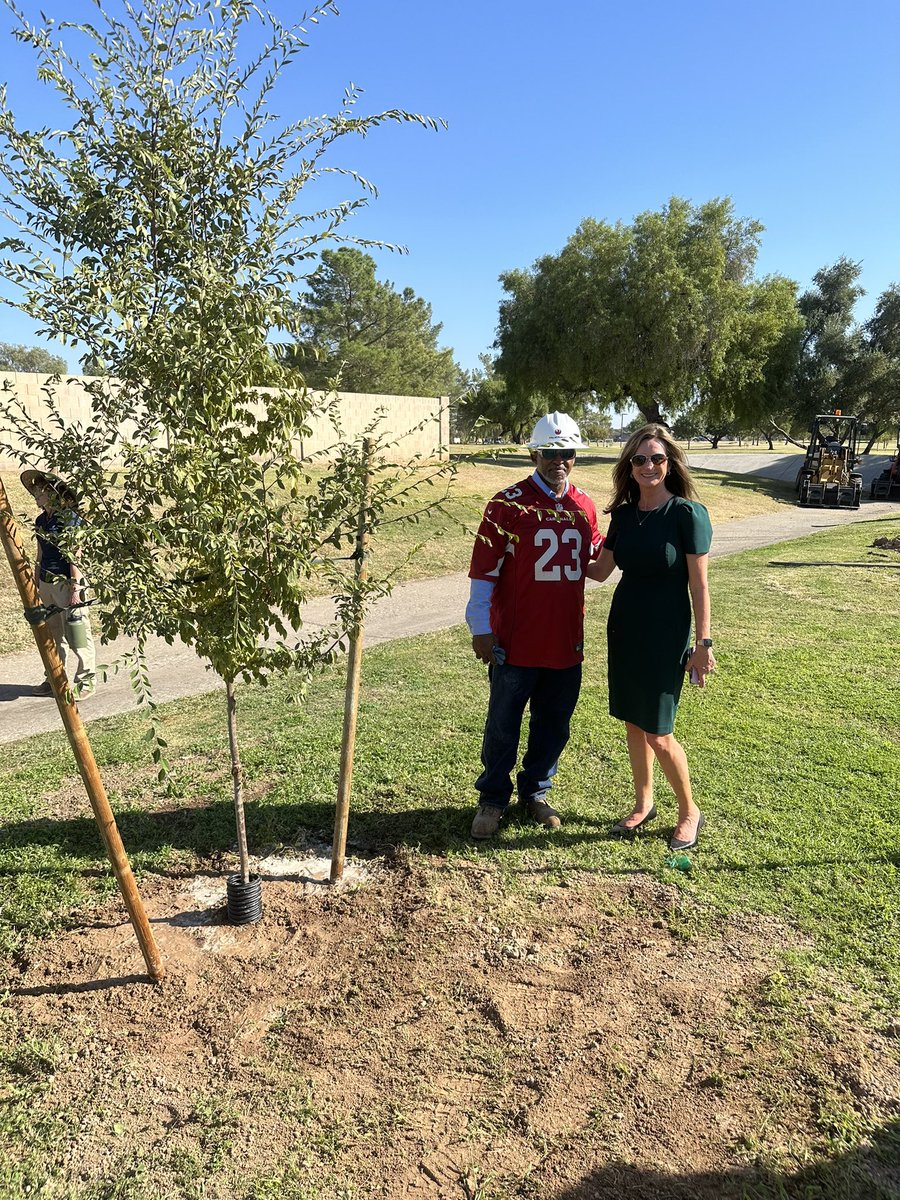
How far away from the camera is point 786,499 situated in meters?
28.9

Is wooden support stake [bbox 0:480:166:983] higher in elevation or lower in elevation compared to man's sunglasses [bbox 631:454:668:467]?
lower

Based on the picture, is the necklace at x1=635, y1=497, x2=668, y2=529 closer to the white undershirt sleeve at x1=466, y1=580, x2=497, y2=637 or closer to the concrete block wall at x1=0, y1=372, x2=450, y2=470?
the white undershirt sleeve at x1=466, y1=580, x2=497, y2=637

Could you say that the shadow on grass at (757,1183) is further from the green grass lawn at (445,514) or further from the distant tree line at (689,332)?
the distant tree line at (689,332)

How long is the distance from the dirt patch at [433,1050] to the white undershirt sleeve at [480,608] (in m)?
1.18

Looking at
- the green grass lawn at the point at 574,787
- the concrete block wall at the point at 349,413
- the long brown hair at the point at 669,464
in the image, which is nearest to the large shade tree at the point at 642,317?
the concrete block wall at the point at 349,413

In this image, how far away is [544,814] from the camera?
3916 millimetres

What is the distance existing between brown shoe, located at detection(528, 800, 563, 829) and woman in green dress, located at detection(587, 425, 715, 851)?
26.1 inches

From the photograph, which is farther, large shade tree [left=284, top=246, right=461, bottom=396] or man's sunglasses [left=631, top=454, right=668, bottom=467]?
large shade tree [left=284, top=246, right=461, bottom=396]

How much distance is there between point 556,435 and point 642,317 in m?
30.7

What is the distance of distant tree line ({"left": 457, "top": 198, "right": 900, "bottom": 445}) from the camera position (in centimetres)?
3134

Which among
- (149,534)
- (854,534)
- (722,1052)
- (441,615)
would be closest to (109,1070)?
(149,534)

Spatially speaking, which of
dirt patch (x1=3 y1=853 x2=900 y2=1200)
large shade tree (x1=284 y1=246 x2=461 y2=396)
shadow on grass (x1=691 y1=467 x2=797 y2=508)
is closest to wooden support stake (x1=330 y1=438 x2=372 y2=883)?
dirt patch (x1=3 y1=853 x2=900 y2=1200)

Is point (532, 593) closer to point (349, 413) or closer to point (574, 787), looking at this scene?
point (574, 787)

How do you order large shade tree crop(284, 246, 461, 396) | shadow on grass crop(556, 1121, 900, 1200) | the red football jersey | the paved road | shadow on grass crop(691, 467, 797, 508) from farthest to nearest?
1. large shade tree crop(284, 246, 461, 396)
2. shadow on grass crop(691, 467, 797, 508)
3. the paved road
4. the red football jersey
5. shadow on grass crop(556, 1121, 900, 1200)
